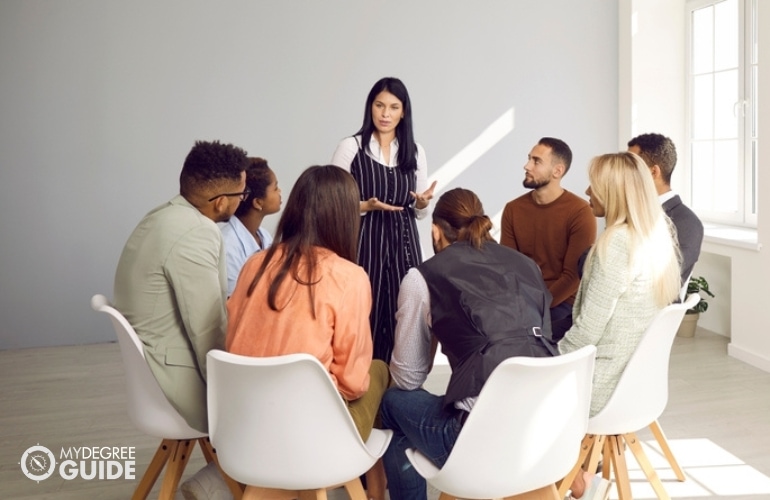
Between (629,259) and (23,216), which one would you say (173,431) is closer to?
(629,259)

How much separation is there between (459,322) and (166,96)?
390cm

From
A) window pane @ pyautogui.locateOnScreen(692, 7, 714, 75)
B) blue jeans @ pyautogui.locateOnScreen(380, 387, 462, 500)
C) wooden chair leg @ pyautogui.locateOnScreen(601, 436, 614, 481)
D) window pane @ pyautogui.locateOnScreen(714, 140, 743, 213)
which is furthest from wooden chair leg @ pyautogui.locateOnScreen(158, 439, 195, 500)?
window pane @ pyautogui.locateOnScreen(692, 7, 714, 75)

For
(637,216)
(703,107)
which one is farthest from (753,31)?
(637,216)

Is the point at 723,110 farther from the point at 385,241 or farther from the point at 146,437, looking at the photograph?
the point at 146,437

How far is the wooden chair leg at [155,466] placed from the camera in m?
2.79

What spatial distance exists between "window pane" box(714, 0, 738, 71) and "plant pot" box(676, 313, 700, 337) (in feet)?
5.21

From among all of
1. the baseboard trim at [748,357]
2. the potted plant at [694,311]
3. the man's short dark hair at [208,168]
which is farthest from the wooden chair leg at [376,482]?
the potted plant at [694,311]

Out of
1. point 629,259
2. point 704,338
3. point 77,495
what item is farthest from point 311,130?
point 629,259

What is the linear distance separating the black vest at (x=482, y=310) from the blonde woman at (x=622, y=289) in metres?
0.22

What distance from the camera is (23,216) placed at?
567 centimetres

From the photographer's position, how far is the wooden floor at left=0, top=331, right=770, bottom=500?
10.7 feet

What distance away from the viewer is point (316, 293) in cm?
228

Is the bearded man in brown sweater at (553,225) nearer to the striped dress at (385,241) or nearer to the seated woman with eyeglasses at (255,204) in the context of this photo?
the striped dress at (385,241)

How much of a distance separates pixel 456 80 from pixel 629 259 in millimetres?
3606
